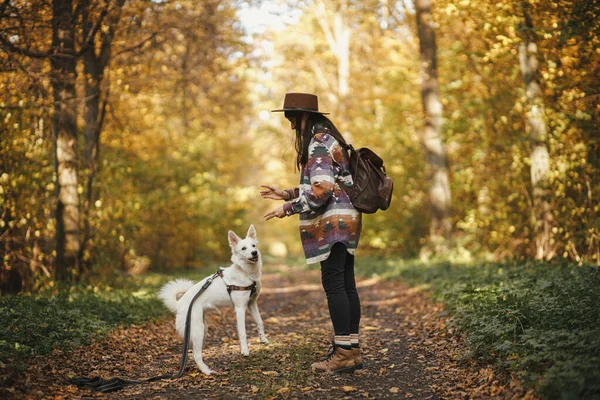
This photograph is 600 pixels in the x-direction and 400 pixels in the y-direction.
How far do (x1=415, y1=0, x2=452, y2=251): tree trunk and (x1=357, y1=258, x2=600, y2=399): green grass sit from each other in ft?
18.5

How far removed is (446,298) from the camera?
7.61 m

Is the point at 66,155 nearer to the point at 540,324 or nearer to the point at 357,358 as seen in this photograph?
the point at 357,358

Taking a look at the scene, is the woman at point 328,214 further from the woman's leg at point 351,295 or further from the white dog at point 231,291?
the white dog at point 231,291

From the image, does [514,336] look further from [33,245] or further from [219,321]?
[33,245]

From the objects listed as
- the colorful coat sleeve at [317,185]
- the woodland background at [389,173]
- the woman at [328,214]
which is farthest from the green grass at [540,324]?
the colorful coat sleeve at [317,185]

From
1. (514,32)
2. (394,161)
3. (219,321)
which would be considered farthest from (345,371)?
(394,161)

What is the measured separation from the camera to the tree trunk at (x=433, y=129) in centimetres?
1333

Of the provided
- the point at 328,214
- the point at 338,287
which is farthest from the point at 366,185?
the point at 338,287

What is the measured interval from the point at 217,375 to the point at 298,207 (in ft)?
5.79

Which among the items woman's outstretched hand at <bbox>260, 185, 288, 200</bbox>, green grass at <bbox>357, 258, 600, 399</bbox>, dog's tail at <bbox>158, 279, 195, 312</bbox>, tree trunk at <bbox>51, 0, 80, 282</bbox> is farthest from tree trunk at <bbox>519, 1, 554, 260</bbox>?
tree trunk at <bbox>51, 0, 80, 282</bbox>

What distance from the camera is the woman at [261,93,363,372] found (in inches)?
184

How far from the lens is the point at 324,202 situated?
15.2ft

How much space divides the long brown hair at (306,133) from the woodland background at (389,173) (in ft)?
0.78

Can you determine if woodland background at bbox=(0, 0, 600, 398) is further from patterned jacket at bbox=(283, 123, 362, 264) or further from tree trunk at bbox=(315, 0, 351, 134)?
tree trunk at bbox=(315, 0, 351, 134)
